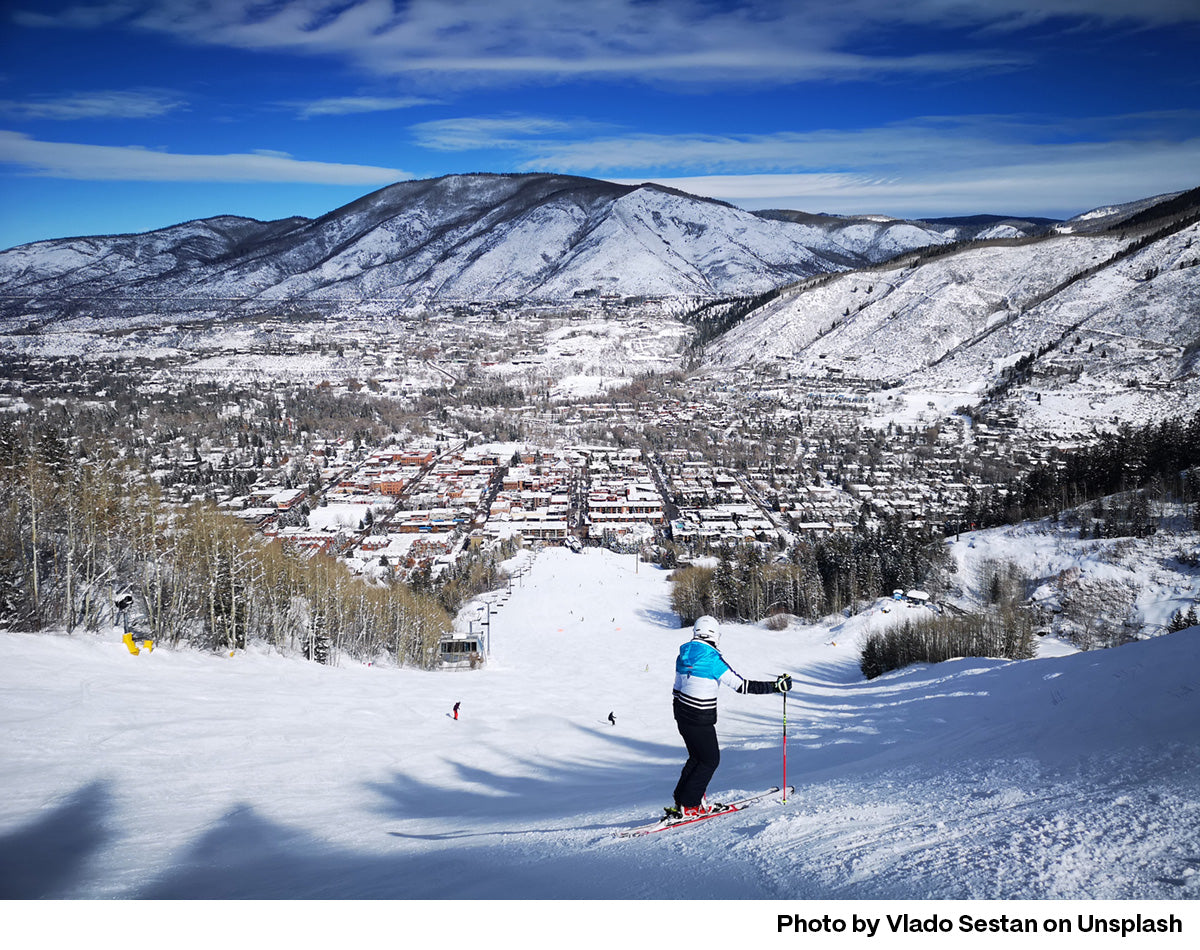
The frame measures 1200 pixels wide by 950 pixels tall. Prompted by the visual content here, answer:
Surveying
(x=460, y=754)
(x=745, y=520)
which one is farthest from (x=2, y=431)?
(x=745, y=520)

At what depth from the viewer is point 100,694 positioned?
28.5ft

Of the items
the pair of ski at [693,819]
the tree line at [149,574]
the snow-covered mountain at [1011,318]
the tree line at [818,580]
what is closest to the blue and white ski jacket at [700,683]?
the pair of ski at [693,819]

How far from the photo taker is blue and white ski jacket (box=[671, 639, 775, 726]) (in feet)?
13.5

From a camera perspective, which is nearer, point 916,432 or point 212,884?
point 212,884

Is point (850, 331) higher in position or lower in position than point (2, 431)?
higher

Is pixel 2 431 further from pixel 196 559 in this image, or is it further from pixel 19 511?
pixel 196 559

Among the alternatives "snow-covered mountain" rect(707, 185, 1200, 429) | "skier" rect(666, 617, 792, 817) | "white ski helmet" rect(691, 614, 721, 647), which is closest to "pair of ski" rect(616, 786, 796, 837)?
"skier" rect(666, 617, 792, 817)

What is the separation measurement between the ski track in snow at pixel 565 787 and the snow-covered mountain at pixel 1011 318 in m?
74.5

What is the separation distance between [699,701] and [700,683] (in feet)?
0.44

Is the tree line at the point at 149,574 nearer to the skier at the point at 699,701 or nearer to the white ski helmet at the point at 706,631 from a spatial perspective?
the skier at the point at 699,701

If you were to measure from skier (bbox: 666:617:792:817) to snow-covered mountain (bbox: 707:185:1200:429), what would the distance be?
77914 millimetres

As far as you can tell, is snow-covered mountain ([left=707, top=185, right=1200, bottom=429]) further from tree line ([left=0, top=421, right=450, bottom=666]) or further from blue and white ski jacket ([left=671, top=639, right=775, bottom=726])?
blue and white ski jacket ([left=671, top=639, right=775, bottom=726])

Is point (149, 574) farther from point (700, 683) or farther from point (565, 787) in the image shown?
point (700, 683)
